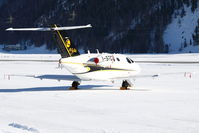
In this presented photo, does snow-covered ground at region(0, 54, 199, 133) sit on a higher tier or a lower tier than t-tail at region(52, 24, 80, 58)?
lower

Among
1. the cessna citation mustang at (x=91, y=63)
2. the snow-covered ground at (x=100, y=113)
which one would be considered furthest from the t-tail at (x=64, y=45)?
the snow-covered ground at (x=100, y=113)

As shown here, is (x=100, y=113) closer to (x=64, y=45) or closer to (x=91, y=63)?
(x=91, y=63)

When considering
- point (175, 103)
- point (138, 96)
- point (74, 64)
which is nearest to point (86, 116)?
point (175, 103)

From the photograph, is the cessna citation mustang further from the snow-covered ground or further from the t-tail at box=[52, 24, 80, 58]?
the snow-covered ground

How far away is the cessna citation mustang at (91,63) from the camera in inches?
1071

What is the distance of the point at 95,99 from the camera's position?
23.5 m

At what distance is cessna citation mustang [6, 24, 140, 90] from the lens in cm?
2721

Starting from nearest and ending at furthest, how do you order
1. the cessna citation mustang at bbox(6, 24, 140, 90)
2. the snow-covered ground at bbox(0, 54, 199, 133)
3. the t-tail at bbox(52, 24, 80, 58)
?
1. the snow-covered ground at bbox(0, 54, 199, 133)
2. the cessna citation mustang at bbox(6, 24, 140, 90)
3. the t-tail at bbox(52, 24, 80, 58)

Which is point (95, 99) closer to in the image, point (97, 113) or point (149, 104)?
point (149, 104)

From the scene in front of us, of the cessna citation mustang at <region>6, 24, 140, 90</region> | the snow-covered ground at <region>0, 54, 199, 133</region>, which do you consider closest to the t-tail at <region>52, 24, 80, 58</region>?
the cessna citation mustang at <region>6, 24, 140, 90</region>

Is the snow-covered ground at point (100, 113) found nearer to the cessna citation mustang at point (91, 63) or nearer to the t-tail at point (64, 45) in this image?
the cessna citation mustang at point (91, 63)

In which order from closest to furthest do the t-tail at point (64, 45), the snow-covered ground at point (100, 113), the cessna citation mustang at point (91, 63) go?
the snow-covered ground at point (100, 113)
the cessna citation mustang at point (91, 63)
the t-tail at point (64, 45)

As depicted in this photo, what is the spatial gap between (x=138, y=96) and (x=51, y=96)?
5.08 meters

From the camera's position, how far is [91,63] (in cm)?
2772
